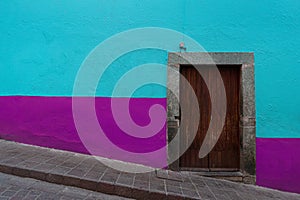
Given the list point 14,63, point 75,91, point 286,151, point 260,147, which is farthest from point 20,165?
point 286,151

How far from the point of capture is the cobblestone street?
8.68 feet

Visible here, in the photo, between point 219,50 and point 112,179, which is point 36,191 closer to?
point 112,179

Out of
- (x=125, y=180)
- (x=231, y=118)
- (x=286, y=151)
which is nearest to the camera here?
(x=125, y=180)

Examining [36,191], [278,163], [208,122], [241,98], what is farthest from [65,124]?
[278,163]

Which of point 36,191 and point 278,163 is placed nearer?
point 36,191

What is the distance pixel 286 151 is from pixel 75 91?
373 centimetres

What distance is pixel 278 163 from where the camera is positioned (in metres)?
3.79

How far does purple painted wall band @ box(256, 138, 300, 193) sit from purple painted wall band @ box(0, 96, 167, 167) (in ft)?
5.34

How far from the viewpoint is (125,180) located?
3.09 m

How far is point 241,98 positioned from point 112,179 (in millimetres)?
2498

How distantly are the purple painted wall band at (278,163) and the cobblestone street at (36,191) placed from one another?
245 cm

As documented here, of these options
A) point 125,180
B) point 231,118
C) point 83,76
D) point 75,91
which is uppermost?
point 83,76

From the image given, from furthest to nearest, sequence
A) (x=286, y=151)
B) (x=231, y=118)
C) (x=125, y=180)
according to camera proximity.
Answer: (x=231, y=118) → (x=286, y=151) → (x=125, y=180)

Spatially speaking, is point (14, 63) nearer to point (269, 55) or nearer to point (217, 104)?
point (217, 104)
